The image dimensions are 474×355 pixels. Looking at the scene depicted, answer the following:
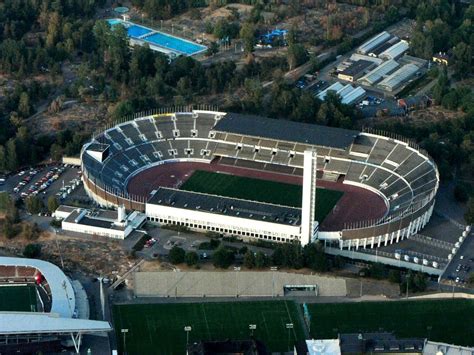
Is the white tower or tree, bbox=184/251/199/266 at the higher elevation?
the white tower

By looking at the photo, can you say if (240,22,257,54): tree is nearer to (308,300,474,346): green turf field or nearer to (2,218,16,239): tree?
(2,218,16,239): tree

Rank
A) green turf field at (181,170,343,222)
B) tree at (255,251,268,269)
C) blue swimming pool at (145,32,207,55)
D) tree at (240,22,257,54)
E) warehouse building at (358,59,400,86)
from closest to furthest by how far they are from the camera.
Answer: tree at (255,251,268,269) → green turf field at (181,170,343,222) → warehouse building at (358,59,400,86) → tree at (240,22,257,54) → blue swimming pool at (145,32,207,55)

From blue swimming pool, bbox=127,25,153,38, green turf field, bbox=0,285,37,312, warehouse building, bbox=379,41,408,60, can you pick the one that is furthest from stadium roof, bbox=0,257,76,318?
warehouse building, bbox=379,41,408,60

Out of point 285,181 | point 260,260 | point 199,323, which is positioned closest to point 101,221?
point 260,260

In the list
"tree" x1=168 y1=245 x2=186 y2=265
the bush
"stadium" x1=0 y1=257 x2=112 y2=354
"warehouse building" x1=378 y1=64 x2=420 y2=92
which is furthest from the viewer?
"warehouse building" x1=378 y1=64 x2=420 y2=92

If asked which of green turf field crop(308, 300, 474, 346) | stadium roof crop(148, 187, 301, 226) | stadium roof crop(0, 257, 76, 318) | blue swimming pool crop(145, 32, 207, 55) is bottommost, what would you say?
blue swimming pool crop(145, 32, 207, 55)

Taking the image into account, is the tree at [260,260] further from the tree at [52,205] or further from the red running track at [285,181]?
the tree at [52,205]

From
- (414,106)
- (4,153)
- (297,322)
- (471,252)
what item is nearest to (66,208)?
(4,153)

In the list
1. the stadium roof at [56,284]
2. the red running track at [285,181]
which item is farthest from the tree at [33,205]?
the stadium roof at [56,284]
